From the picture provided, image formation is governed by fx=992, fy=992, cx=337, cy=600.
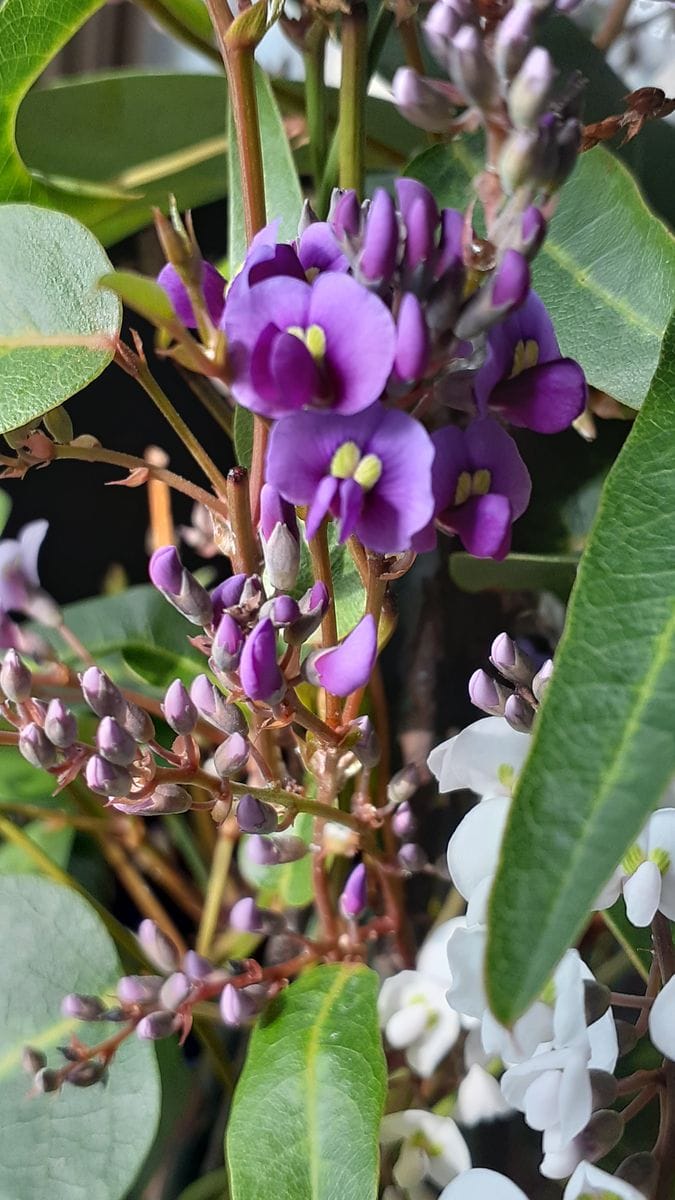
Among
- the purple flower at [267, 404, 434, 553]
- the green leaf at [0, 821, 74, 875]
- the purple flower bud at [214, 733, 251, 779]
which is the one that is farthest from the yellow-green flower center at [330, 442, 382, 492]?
the green leaf at [0, 821, 74, 875]

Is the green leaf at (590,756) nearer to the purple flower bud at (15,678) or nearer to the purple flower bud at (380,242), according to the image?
the purple flower bud at (380,242)

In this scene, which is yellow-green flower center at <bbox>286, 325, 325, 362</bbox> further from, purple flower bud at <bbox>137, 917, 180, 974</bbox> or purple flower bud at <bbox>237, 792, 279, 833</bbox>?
purple flower bud at <bbox>137, 917, 180, 974</bbox>

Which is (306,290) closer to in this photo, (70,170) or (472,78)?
(472,78)

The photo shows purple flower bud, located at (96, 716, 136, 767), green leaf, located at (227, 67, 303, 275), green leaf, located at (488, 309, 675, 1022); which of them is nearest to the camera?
green leaf, located at (488, 309, 675, 1022)

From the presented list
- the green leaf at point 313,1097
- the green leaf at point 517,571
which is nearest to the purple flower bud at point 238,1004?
the green leaf at point 313,1097

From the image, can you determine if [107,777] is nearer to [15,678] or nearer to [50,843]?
[15,678]
